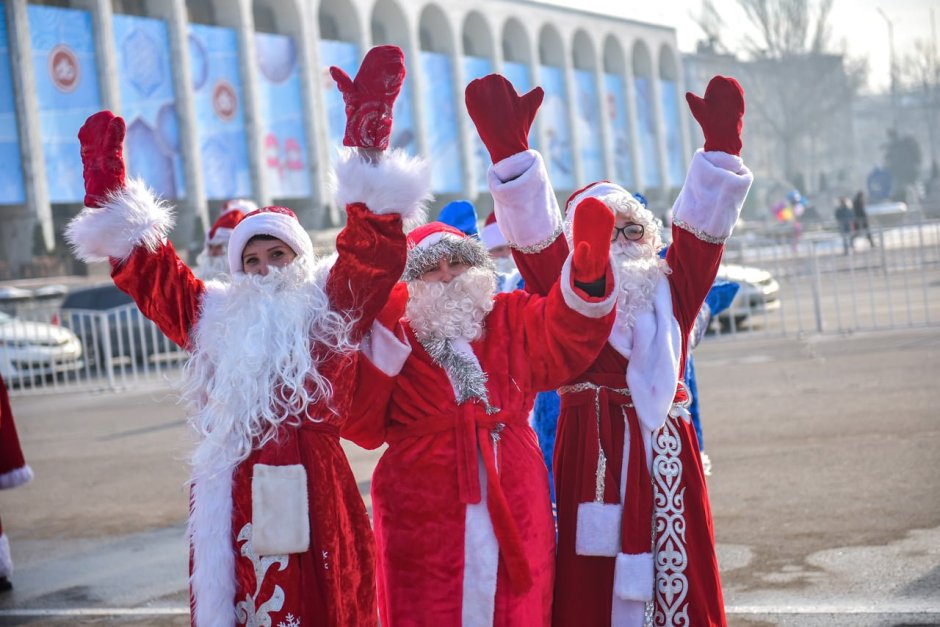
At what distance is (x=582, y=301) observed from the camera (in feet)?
11.2

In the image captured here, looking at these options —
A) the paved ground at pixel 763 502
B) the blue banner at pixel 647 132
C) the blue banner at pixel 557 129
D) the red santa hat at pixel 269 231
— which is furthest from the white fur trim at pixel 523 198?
the blue banner at pixel 647 132

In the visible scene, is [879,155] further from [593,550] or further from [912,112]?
[593,550]

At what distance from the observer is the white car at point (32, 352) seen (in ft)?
50.4

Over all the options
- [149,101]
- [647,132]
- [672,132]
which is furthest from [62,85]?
[672,132]

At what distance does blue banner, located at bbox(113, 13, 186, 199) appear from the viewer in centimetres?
3278

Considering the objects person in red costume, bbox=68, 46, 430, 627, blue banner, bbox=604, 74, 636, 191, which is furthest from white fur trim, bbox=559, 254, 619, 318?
blue banner, bbox=604, 74, 636, 191

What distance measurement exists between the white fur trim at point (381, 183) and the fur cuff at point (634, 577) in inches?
52.0

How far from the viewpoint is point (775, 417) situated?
9.05 meters

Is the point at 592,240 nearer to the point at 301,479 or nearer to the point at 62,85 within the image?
the point at 301,479

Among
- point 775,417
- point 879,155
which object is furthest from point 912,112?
point 775,417

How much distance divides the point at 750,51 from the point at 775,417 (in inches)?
2141

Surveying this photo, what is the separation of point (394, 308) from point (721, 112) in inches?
51.5

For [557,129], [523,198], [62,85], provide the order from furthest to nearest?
[557,129] → [62,85] → [523,198]

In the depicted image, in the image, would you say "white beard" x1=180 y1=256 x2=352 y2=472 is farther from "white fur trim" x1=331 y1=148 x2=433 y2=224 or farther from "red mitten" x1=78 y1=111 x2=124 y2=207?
"red mitten" x1=78 y1=111 x2=124 y2=207
